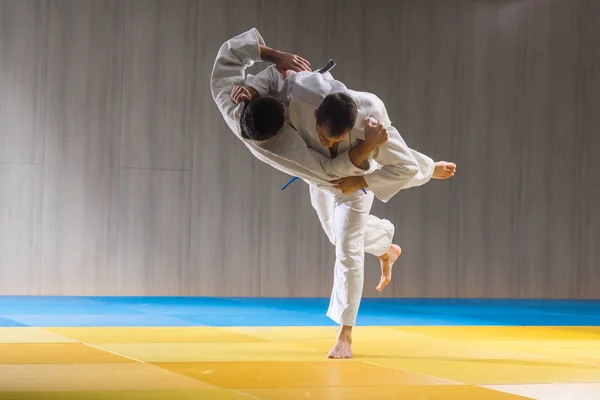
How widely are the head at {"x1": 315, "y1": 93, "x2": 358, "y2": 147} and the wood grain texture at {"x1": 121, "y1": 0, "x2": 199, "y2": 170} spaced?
4.44 meters

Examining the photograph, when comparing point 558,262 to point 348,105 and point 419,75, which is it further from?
point 348,105

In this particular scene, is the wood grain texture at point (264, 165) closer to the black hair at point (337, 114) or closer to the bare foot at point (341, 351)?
the bare foot at point (341, 351)

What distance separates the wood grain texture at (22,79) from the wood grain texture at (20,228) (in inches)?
5.8

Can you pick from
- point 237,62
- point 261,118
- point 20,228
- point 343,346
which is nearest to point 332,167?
point 261,118

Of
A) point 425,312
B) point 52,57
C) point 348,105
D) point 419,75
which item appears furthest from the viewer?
point 419,75

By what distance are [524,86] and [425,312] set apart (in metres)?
3.13

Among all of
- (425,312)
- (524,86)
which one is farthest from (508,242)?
(425,312)

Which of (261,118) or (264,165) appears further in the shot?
(264,165)

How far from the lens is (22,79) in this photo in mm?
8016

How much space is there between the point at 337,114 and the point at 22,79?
15.7 feet

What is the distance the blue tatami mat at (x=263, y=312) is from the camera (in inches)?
244

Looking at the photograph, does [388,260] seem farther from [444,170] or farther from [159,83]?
[159,83]

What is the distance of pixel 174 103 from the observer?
8.38 m

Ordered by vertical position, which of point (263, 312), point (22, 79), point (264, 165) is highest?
point (22, 79)
